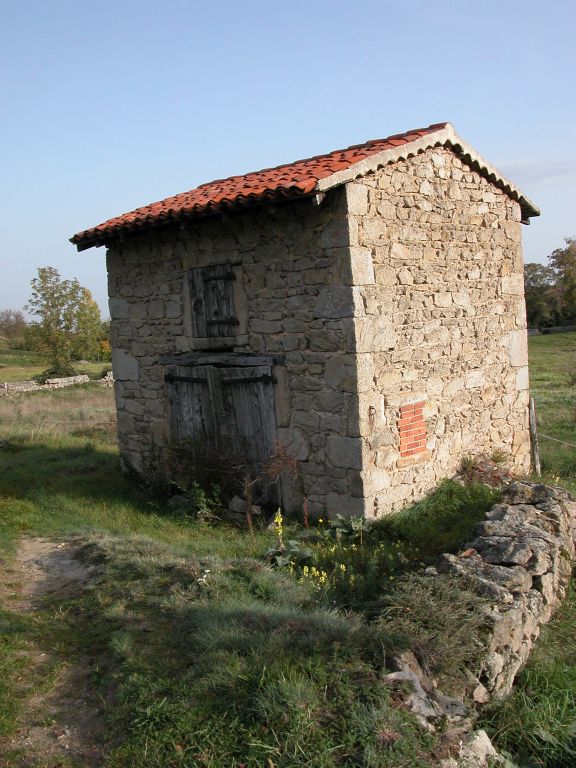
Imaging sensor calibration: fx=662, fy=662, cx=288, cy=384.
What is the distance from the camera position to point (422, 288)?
→ 769 cm

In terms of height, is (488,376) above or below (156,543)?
above

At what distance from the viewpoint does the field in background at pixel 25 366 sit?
3050cm

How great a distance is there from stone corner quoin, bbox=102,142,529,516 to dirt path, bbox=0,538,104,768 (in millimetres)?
2932

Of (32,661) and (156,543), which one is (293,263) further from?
(32,661)

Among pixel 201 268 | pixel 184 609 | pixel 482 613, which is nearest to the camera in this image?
pixel 482 613

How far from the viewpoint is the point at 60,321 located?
3023 centimetres

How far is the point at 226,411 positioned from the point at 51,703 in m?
4.58

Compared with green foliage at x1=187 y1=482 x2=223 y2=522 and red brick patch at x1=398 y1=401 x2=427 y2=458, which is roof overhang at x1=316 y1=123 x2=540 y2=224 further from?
green foliage at x1=187 y1=482 x2=223 y2=522

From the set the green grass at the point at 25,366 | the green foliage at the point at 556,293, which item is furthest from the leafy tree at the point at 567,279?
the green grass at the point at 25,366

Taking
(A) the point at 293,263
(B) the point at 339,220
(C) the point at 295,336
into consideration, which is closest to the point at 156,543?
(C) the point at 295,336

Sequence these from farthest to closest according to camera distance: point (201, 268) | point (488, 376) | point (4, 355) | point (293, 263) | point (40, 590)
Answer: point (4, 355)
point (488, 376)
point (201, 268)
point (293, 263)
point (40, 590)

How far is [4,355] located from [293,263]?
39.1 metres

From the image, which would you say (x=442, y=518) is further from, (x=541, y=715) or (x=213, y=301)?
(x=213, y=301)

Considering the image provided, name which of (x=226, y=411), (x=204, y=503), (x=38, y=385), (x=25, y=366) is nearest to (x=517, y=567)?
(x=204, y=503)
